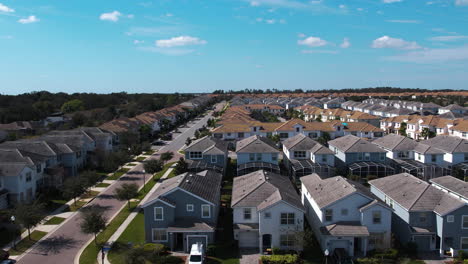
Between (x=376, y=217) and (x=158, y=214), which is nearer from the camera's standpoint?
(x=376, y=217)

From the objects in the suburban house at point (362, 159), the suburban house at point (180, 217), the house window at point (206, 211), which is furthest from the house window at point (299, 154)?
the house window at point (206, 211)

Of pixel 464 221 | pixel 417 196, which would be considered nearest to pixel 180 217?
pixel 417 196

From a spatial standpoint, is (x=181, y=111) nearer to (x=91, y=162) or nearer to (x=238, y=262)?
(x=91, y=162)

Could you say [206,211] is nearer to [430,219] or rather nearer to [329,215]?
[329,215]

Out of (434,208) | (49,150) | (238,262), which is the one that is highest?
(49,150)

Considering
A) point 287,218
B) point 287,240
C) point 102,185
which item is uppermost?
point 287,218

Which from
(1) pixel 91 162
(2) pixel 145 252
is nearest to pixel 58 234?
(2) pixel 145 252

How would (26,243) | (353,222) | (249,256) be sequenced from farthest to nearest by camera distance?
(26,243)
(353,222)
(249,256)
